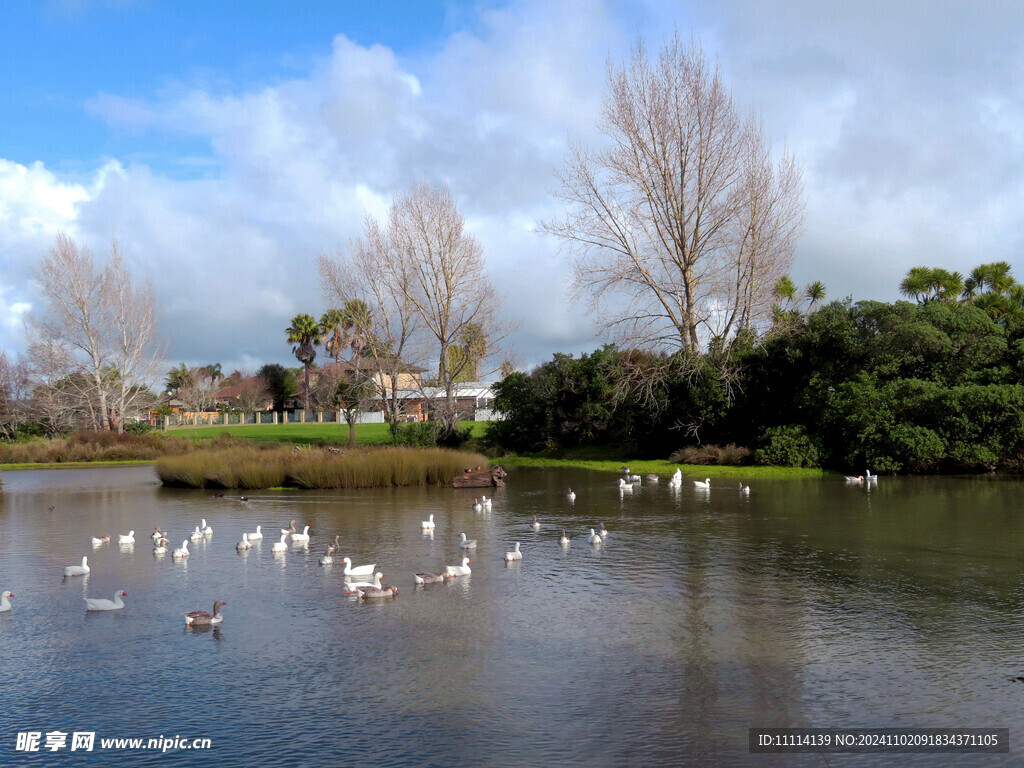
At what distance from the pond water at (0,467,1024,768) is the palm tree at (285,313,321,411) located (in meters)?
63.2

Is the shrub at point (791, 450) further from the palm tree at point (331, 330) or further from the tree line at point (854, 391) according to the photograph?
the palm tree at point (331, 330)

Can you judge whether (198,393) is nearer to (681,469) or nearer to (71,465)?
(71,465)

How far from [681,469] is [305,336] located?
55903 millimetres

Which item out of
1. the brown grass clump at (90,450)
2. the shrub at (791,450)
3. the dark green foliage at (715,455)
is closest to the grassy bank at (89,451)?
the brown grass clump at (90,450)

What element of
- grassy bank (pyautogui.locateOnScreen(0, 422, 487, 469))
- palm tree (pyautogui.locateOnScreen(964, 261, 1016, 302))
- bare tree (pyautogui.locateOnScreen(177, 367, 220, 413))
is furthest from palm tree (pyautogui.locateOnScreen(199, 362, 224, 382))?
palm tree (pyautogui.locateOnScreen(964, 261, 1016, 302))

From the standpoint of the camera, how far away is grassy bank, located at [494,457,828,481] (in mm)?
27953

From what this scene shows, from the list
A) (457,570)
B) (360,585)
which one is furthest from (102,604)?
(457,570)

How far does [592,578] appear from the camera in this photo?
11953 millimetres

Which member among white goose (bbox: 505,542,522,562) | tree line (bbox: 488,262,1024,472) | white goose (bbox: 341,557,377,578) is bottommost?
white goose (bbox: 505,542,522,562)

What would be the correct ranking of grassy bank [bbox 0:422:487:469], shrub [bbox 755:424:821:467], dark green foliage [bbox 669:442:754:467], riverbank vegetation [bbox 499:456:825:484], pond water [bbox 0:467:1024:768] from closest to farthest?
pond water [bbox 0:467:1024:768] → riverbank vegetation [bbox 499:456:825:484] → shrub [bbox 755:424:821:467] → dark green foliage [bbox 669:442:754:467] → grassy bank [bbox 0:422:487:469]

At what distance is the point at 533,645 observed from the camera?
28.7ft

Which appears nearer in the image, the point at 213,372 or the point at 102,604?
the point at 102,604

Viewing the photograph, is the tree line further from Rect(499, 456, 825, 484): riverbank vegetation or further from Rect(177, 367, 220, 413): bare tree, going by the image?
Rect(177, 367, 220, 413): bare tree

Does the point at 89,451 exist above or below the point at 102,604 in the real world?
above
